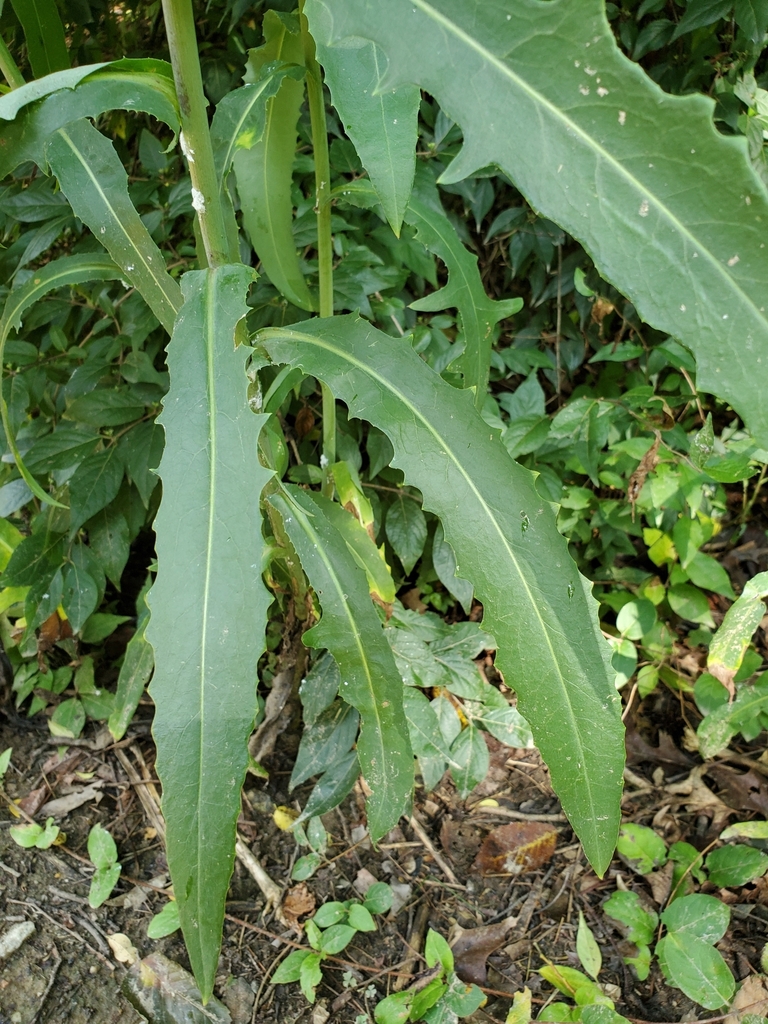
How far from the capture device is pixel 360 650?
0.73m

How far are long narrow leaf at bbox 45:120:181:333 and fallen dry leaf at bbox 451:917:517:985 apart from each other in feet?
2.85

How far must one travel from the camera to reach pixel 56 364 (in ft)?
3.67

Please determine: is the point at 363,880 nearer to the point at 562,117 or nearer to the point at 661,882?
the point at 661,882

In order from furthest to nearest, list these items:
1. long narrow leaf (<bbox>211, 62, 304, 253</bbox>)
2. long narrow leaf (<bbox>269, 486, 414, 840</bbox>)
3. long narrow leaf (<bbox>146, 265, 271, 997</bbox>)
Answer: long narrow leaf (<bbox>269, 486, 414, 840</bbox>) → long narrow leaf (<bbox>211, 62, 304, 253</bbox>) → long narrow leaf (<bbox>146, 265, 271, 997</bbox>)

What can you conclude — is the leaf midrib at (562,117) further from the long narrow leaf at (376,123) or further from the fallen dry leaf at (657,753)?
the fallen dry leaf at (657,753)

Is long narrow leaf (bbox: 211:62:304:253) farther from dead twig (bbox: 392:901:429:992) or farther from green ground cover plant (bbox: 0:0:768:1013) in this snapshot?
dead twig (bbox: 392:901:429:992)

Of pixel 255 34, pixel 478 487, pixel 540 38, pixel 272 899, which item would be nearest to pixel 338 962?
pixel 272 899

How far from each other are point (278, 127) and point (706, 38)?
2.49ft

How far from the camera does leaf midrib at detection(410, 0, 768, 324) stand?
1.27ft

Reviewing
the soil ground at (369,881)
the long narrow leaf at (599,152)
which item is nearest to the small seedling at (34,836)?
the soil ground at (369,881)

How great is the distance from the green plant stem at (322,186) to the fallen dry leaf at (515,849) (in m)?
0.60

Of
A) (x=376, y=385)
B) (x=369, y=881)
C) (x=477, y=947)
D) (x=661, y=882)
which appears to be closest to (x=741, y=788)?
(x=661, y=882)

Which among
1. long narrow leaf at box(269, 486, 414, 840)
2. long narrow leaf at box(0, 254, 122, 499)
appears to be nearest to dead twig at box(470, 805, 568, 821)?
long narrow leaf at box(269, 486, 414, 840)

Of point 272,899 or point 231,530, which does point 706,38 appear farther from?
point 272,899
